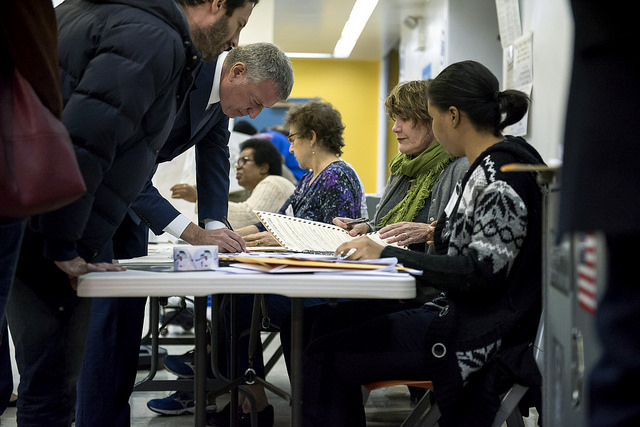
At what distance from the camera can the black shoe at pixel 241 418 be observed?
8.66 ft

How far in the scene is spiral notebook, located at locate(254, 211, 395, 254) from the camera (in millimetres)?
1966

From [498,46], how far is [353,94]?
7.43 meters

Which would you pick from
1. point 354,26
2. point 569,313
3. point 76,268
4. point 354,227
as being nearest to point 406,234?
point 354,227

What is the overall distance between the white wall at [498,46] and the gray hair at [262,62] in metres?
0.83

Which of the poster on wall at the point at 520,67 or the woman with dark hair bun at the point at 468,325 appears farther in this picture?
the poster on wall at the point at 520,67

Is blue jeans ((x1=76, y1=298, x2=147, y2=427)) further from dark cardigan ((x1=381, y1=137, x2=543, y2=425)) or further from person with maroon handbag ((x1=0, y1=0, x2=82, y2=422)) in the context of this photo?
person with maroon handbag ((x1=0, y1=0, x2=82, y2=422))

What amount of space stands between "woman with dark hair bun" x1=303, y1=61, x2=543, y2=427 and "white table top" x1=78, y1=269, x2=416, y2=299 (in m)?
0.30

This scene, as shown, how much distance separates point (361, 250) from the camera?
1620mm

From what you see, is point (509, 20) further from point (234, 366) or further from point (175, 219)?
point (175, 219)

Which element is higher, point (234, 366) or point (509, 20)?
point (509, 20)

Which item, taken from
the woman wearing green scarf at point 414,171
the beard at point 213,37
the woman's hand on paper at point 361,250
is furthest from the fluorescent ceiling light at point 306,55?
the woman's hand on paper at point 361,250

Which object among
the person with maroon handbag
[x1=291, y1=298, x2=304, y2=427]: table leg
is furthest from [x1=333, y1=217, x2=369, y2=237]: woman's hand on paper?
the person with maroon handbag

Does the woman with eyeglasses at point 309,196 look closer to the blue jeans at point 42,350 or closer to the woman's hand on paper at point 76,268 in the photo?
the blue jeans at point 42,350

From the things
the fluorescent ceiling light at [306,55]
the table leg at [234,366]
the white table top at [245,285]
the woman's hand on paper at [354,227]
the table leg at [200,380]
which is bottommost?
the table leg at [234,366]
